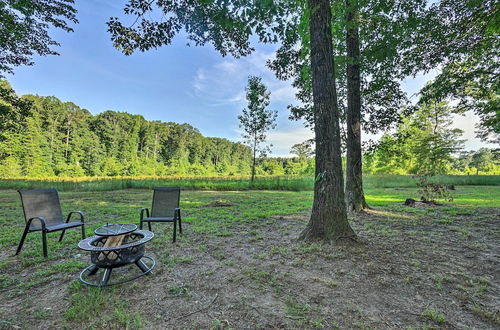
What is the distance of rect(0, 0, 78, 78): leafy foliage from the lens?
6168 millimetres

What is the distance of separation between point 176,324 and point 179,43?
4.29 m

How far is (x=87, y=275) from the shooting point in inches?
92.3

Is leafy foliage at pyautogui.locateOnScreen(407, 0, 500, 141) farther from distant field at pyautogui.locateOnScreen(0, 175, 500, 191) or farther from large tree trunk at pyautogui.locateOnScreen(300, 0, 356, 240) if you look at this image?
distant field at pyautogui.locateOnScreen(0, 175, 500, 191)

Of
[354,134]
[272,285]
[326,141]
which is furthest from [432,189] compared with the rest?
[272,285]

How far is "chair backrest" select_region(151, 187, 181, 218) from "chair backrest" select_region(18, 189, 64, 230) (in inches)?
55.6

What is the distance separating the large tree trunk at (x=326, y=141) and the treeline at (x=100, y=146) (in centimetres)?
2706

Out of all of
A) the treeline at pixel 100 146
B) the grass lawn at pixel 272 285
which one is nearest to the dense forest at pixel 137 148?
the treeline at pixel 100 146

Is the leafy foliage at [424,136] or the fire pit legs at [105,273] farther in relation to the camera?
the leafy foliage at [424,136]

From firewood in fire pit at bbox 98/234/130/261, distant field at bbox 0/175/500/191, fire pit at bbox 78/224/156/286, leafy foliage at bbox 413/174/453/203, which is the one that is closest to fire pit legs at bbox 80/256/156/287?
fire pit at bbox 78/224/156/286

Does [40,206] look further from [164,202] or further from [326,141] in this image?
[326,141]

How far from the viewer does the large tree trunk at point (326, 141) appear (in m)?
3.28

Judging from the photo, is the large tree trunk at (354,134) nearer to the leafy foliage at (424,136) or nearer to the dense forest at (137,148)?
the dense forest at (137,148)

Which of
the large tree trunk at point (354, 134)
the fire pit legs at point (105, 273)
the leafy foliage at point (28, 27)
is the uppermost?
the leafy foliage at point (28, 27)

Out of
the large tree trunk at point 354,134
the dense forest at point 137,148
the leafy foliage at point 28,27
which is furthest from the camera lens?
the dense forest at point 137,148
